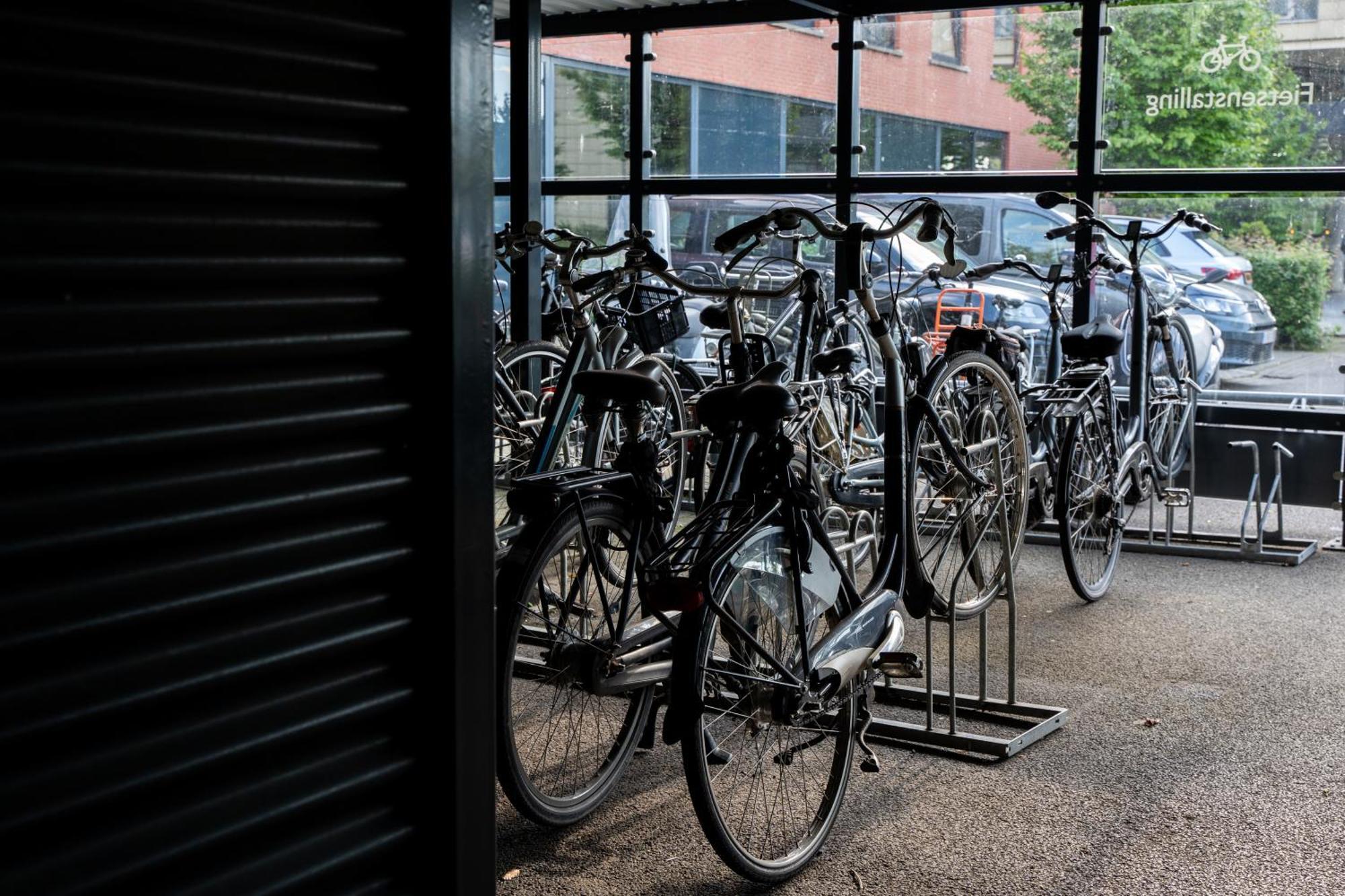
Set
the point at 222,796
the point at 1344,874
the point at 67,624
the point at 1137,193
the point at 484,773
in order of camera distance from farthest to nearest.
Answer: the point at 1137,193
the point at 1344,874
the point at 484,773
the point at 222,796
the point at 67,624

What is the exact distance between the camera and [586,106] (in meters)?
8.14

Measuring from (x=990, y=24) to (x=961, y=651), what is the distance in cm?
364

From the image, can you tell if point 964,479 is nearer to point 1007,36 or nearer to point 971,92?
point 971,92

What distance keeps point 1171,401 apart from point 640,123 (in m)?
3.35

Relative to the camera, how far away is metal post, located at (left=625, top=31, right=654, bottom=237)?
7.88 m

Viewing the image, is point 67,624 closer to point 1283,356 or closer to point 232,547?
point 232,547

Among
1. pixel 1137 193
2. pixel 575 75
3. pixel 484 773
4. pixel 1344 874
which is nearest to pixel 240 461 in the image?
pixel 484 773

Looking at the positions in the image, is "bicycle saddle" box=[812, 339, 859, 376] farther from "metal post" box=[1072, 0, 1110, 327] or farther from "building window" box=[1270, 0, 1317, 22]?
"building window" box=[1270, 0, 1317, 22]

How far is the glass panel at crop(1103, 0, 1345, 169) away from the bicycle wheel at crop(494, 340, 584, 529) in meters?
3.21

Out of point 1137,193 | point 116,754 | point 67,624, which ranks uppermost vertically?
point 1137,193

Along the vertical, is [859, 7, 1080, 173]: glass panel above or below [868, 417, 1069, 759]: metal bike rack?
above

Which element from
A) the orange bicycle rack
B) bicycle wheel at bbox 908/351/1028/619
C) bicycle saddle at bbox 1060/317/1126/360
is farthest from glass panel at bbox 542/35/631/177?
bicycle wheel at bbox 908/351/1028/619

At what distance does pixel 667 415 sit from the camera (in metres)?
4.96

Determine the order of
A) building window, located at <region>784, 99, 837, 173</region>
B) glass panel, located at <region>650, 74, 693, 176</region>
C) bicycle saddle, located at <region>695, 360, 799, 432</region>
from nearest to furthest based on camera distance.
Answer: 1. bicycle saddle, located at <region>695, 360, 799, 432</region>
2. building window, located at <region>784, 99, 837, 173</region>
3. glass panel, located at <region>650, 74, 693, 176</region>
